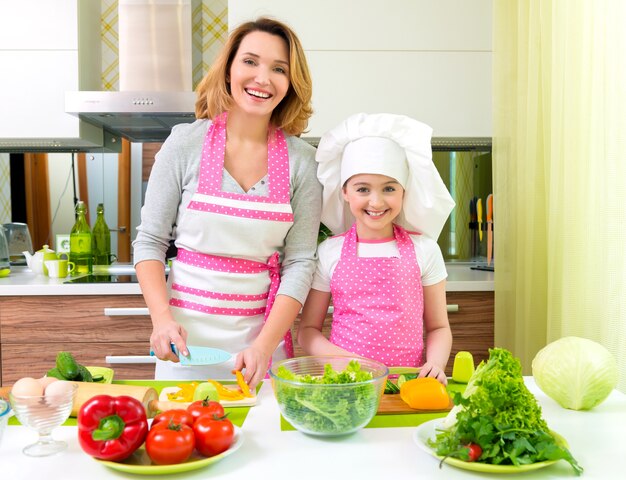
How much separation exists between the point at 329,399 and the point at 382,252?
683mm

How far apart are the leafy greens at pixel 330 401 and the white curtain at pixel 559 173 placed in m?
0.95

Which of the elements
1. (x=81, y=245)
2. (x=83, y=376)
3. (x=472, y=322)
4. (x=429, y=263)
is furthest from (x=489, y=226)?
(x=83, y=376)

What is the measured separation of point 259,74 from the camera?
58.7 inches

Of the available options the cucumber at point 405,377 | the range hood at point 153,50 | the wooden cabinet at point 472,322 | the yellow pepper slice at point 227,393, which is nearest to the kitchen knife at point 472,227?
the wooden cabinet at point 472,322

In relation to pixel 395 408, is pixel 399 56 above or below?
above

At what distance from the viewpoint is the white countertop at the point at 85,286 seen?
7.63 feet

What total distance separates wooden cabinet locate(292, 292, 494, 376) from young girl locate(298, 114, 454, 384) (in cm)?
87

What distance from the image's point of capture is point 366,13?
2.57 meters

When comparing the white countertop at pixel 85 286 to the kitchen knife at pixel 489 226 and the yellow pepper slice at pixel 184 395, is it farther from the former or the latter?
the yellow pepper slice at pixel 184 395

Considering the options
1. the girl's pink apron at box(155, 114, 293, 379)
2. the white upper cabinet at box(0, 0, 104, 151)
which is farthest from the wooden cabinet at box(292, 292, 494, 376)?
the white upper cabinet at box(0, 0, 104, 151)

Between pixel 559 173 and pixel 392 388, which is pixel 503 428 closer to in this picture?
pixel 392 388

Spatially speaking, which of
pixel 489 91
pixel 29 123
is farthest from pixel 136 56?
pixel 489 91

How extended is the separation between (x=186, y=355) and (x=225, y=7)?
2.21 m

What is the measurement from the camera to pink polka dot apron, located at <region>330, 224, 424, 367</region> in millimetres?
1515
